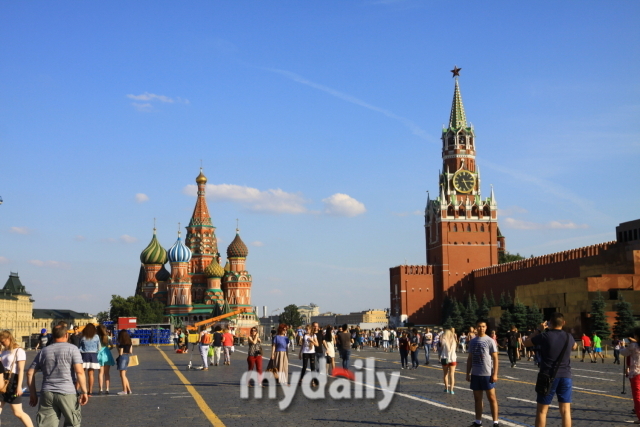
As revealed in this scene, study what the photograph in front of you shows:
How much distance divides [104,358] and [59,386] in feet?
24.2

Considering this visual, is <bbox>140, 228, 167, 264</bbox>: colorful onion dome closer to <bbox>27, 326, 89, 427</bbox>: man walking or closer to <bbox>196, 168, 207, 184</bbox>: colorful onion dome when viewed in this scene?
<bbox>196, 168, 207, 184</bbox>: colorful onion dome

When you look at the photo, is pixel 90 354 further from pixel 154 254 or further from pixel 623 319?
pixel 154 254

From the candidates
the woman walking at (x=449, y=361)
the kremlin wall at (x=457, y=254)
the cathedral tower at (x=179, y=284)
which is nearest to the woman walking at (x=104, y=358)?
the woman walking at (x=449, y=361)

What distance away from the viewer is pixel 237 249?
119562 mm

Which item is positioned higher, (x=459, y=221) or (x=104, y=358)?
(x=459, y=221)

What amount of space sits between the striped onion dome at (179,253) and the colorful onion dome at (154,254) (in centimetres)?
689

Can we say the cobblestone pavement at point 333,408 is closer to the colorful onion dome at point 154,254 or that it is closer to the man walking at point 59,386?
the man walking at point 59,386

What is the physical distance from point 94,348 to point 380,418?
6142 millimetres

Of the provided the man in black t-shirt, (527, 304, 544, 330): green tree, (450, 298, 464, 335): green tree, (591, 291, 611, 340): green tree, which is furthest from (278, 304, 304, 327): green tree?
the man in black t-shirt

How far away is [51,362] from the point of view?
8.47 metres

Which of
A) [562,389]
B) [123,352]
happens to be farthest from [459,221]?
A: [562,389]

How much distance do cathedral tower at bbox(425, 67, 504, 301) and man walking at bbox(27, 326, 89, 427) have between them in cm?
9661

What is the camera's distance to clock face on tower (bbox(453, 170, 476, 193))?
10919 cm

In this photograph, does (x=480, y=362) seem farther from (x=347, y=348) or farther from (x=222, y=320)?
(x=222, y=320)
